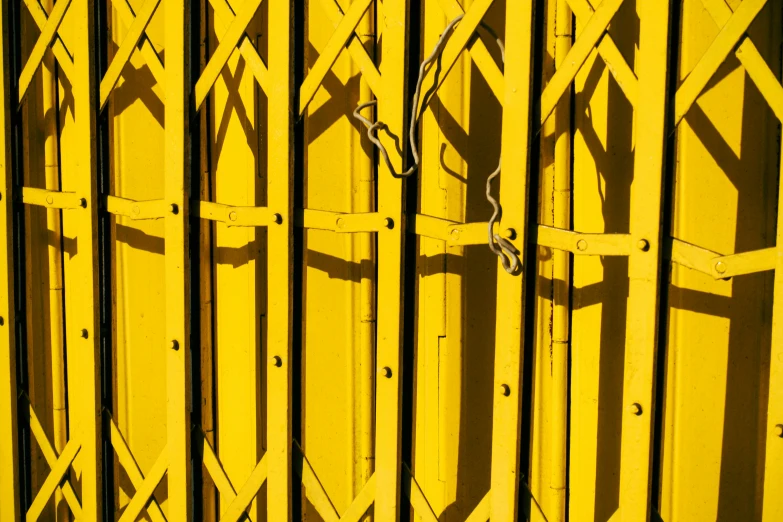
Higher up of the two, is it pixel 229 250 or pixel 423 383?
pixel 229 250

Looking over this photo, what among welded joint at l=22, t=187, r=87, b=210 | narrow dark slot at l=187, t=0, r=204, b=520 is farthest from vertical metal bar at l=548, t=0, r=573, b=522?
welded joint at l=22, t=187, r=87, b=210

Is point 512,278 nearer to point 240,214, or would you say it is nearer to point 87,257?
point 240,214

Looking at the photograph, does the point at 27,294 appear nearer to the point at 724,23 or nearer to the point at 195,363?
the point at 195,363

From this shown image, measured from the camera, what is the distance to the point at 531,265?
189 centimetres

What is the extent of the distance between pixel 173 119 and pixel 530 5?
3.66 ft

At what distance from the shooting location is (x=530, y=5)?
181 centimetres

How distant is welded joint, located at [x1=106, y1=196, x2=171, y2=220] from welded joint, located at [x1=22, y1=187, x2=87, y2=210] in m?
0.10

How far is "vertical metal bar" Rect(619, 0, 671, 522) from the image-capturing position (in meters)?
1.70

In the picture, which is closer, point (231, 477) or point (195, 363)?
point (195, 363)

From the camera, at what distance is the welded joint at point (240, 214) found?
217 centimetres

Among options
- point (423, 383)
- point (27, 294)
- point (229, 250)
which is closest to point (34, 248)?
point (27, 294)

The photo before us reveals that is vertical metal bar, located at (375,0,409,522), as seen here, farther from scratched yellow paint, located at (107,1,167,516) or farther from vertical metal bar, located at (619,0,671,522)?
scratched yellow paint, located at (107,1,167,516)

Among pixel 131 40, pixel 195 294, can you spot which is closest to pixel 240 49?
pixel 131 40

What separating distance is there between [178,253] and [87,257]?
1.22 feet
